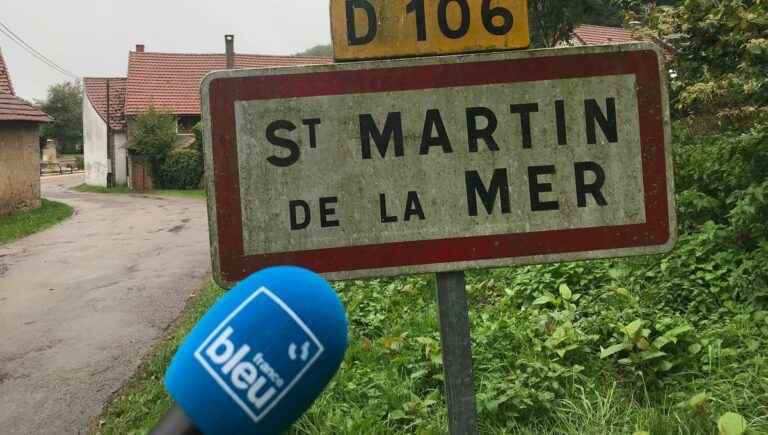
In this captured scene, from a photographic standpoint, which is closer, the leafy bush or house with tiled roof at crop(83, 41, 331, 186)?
the leafy bush

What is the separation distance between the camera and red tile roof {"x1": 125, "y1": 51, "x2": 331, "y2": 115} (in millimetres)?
36562

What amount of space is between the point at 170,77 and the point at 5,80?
15.3 metres

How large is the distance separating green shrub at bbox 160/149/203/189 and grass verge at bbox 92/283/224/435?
27.3 m

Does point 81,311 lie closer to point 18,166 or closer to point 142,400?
point 142,400

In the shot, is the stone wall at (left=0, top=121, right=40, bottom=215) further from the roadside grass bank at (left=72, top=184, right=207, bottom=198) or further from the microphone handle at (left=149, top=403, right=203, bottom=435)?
the microphone handle at (left=149, top=403, right=203, bottom=435)

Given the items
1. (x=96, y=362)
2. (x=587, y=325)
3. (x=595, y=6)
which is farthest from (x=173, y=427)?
(x=595, y=6)

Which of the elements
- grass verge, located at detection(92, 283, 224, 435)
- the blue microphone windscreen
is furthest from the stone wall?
the blue microphone windscreen

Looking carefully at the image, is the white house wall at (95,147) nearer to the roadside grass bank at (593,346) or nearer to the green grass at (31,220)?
the green grass at (31,220)

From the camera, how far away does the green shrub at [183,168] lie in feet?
105

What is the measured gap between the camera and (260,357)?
3.19 ft

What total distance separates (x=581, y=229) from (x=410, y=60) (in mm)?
584

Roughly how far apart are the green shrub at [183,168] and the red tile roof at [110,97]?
7.19 m

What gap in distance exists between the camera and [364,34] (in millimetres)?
1670

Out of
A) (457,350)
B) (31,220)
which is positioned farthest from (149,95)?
(457,350)
